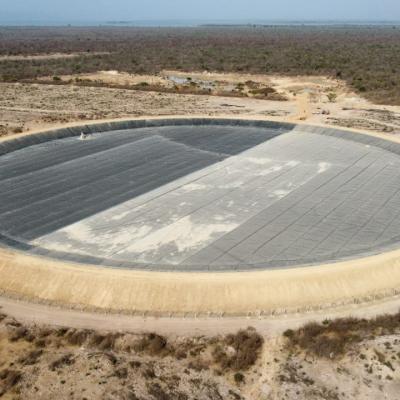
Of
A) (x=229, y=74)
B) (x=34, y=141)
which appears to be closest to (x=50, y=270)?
(x=34, y=141)

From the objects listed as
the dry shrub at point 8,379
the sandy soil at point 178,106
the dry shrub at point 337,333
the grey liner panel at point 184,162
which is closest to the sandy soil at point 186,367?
the dry shrub at point 8,379

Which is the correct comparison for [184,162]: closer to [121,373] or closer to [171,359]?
[171,359]

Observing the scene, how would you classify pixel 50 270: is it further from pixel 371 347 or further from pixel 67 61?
pixel 67 61

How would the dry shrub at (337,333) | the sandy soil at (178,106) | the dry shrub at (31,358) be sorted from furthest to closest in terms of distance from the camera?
the sandy soil at (178,106) < the dry shrub at (337,333) < the dry shrub at (31,358)

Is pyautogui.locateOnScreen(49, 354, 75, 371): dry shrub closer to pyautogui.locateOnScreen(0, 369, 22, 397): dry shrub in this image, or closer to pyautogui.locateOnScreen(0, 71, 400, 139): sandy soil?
pyautogui.locateOnScreen(0, 369, 22, 397): dry shrub

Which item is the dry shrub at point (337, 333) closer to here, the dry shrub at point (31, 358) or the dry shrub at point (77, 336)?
the dry shrub at point (77, 336)

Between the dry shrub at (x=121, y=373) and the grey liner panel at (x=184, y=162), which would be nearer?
the dry shrub at (x=121, y=373)

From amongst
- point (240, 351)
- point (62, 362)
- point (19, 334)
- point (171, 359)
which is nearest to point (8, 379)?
point (62, 362)
